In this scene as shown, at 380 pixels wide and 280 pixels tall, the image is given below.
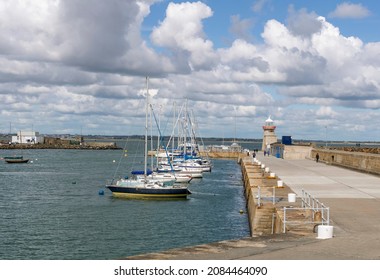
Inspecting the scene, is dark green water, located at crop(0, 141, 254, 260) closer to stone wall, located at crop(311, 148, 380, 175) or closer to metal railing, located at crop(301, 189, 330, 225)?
metal railing, located at crop(301, 189, 330, 225)

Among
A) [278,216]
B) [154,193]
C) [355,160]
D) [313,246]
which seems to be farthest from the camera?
[355,160]

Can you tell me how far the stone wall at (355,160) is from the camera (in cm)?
5419

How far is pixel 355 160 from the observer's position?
6238cm

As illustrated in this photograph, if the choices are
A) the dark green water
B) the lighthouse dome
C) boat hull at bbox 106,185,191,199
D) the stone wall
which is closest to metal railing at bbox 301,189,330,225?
the dark green water

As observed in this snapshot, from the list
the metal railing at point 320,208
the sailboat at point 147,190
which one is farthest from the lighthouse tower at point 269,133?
the metal railing at point 320,208

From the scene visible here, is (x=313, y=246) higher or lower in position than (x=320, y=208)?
lower

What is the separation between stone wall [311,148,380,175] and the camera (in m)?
54.2

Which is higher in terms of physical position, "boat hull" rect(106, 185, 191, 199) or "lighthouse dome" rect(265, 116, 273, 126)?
"lighthouse dome" rect(265, 116, 273, 126)

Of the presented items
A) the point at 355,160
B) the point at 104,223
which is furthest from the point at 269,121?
the point at 104,223

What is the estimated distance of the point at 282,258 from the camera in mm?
14828

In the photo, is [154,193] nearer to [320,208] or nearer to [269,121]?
[320,208]

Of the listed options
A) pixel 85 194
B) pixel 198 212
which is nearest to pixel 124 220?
pixel 198 212

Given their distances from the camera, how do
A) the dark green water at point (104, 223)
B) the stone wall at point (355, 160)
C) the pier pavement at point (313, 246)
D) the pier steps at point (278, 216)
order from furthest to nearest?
the stone wall at point (355, 160) → the dark green water at point (104, 223) → the pier steps at point (278, 216) → the pier pavement at point (313, 246)

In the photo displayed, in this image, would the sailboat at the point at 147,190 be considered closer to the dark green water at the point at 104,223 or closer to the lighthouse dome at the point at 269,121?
the dark green water at the point at 104,223
